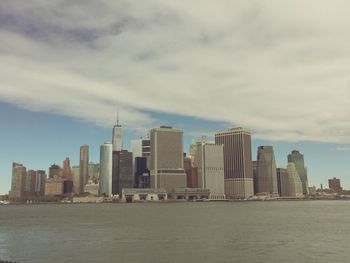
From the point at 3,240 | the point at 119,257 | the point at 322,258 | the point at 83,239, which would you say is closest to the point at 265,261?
the point at 322,258

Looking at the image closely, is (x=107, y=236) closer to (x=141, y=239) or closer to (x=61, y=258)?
(x=141, y=239)

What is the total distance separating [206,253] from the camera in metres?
75.8

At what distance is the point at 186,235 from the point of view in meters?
106

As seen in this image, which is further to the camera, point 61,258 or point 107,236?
point 107,236

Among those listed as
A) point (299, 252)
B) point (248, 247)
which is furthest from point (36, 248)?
point (299, 252)

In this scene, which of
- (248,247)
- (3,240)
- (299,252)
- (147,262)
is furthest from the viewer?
(3,240)

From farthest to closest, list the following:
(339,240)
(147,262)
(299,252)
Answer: (339,240)
(299,252)
(147,262)

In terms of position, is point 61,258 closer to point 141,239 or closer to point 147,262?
point 147,262

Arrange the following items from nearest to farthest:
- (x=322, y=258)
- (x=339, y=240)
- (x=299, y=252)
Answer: (x=322, y=258) < (x=299, y=252) < (x=339, y=240)

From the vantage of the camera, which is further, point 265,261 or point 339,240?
point 339,240

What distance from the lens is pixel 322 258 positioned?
2844 inches

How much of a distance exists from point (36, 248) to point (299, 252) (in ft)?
165

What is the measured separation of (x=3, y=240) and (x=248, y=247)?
193 feet

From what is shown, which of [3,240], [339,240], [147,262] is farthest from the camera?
[3,240]
